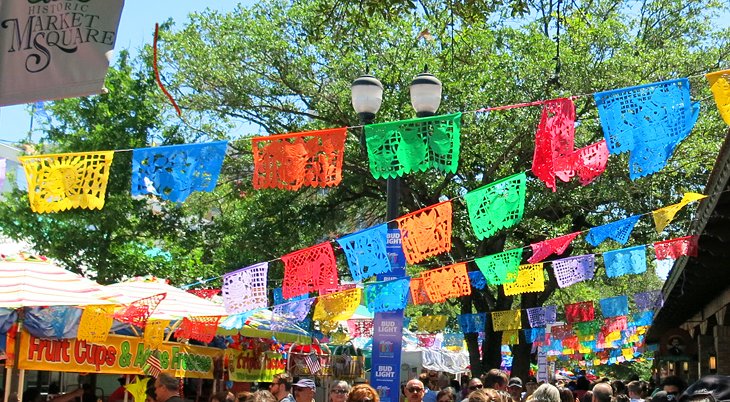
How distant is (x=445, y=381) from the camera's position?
1426cm

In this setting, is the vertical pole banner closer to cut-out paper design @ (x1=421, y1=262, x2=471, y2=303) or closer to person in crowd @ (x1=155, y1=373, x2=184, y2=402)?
person in crowd @ (x1=155, y1=373, x2=184, y2=402)

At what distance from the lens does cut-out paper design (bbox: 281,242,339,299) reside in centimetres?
1273

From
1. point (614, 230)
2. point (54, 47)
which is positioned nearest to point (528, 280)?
point (614, 230)

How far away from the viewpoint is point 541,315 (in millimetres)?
22500

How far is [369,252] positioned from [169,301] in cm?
294

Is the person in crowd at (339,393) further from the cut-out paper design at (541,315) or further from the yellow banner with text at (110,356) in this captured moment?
the cut-out paper design at (541,315)

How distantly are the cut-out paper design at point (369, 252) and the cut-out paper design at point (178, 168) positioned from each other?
124 inches

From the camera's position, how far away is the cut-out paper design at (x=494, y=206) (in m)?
10.9

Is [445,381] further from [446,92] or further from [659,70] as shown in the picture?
[659,70]

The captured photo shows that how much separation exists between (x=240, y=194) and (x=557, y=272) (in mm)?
8416

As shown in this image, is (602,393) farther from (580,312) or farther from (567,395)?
(580,312)

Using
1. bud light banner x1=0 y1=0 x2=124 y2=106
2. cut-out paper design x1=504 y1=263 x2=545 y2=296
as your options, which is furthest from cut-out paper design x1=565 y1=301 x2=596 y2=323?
bud light banner x1=0 y1=0 x2=124 y2=106

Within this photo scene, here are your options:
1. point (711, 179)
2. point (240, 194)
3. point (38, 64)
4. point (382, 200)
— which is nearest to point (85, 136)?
point (240, 194)

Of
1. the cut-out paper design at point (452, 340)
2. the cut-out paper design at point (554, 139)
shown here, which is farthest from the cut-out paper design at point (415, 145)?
the cut-out paper design at point (452, 340)
